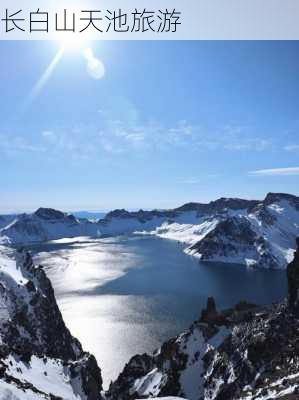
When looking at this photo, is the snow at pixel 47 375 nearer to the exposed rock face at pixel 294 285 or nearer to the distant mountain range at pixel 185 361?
the distant mountain range at pixel 185 361

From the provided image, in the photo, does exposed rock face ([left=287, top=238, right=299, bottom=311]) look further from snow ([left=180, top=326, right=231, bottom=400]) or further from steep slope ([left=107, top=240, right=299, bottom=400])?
snow ([left=180, top=326, right=231, bottom=400])

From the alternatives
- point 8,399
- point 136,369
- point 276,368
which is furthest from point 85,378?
point 8,399

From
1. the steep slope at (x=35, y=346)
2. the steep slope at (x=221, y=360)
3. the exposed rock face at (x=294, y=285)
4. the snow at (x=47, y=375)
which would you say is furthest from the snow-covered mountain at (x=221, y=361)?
the snow at (x=47, y=375)

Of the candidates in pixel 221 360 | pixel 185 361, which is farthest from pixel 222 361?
pixel 185 361

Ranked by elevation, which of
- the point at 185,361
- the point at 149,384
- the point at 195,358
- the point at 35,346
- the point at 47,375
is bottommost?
the point at 149,384

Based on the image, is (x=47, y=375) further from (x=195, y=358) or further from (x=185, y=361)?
(x=195, y=358)

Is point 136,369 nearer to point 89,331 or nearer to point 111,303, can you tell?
point 89,331
